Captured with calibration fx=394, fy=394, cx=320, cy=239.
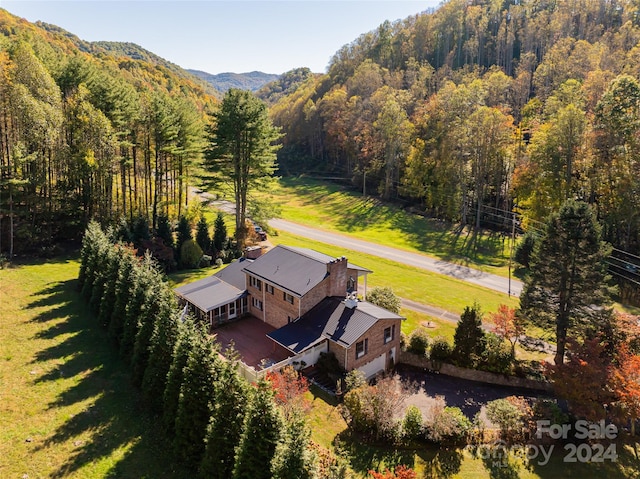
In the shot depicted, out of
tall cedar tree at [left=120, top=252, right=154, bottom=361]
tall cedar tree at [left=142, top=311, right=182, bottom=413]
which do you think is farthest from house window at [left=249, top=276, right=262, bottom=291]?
tall cedar tree at [left=142, top=311, right=182, bottom=413]

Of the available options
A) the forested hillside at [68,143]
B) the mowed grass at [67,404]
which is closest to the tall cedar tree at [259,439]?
the mowed grass at [67,404]

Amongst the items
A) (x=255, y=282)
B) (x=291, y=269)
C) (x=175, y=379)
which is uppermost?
(x=291, y=269)

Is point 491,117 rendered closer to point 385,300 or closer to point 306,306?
point 385,300

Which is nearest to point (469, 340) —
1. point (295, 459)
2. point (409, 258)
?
point (295, 459)

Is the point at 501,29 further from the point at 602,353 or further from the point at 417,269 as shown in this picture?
the point at 602,353

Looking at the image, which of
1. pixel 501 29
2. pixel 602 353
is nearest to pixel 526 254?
pixel 602 353

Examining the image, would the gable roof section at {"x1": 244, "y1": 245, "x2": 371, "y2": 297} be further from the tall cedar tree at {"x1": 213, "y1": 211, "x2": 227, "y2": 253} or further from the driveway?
the tall cedar tree at {"x1": 213, "y1": 211, "x2": 227, "y2": 253}
